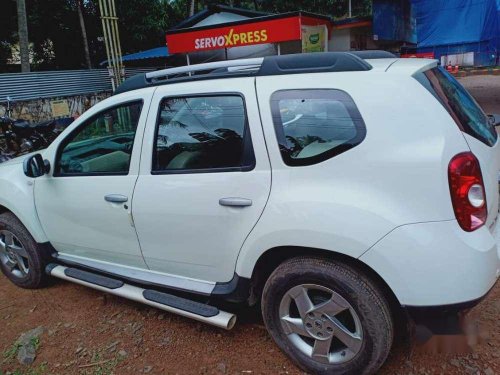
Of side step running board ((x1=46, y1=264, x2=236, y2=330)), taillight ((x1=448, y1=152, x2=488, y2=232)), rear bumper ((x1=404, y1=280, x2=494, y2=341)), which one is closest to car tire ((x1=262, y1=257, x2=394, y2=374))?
rear bumper ((x1=404, y1=280, x2=494, y2=341))

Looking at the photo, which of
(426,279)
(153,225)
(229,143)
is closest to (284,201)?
(229,143)

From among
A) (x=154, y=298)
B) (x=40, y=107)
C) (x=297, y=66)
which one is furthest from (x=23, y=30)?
(x=297, y=66)

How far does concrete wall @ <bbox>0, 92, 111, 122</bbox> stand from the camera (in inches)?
374

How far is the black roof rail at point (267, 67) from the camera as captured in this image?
2109 mm

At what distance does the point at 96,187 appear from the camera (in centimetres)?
280

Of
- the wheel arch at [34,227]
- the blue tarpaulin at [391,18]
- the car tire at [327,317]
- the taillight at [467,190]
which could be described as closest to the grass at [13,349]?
the wheel arch at [34,227]

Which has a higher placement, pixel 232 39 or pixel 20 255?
pixel 232 39

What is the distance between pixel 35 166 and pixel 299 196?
6.76ft

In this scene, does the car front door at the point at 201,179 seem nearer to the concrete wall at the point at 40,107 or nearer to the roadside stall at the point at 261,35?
the concrete wall at the point at 40,107

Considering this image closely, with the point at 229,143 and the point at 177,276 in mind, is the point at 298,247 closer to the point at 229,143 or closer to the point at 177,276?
the point at 229,143

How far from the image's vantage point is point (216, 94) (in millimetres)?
2410

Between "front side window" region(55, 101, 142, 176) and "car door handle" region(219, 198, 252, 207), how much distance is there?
31.9 inches

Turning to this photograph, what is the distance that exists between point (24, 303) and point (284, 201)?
2568 mm

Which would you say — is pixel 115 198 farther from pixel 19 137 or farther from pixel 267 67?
pixel 19 137
